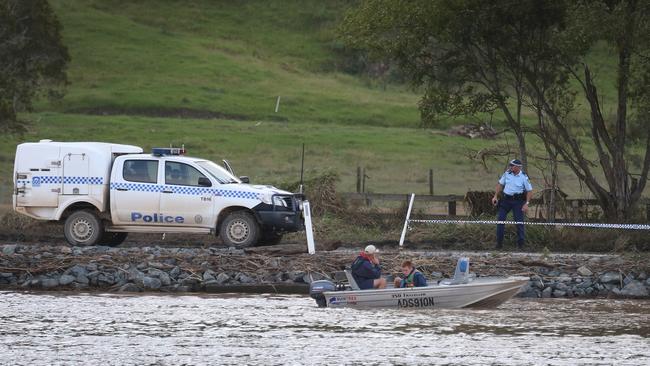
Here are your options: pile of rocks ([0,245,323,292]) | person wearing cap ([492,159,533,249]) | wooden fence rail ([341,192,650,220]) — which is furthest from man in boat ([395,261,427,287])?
wooden fence rail ([341,192,650,220])

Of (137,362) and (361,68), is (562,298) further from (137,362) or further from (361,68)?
(361,68)

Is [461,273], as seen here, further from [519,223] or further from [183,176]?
[183,176]

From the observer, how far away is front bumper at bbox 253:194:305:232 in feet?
79.5

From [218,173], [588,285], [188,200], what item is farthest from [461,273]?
[218,173]

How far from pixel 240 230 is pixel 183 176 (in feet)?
4.97

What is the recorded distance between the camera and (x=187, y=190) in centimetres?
2431

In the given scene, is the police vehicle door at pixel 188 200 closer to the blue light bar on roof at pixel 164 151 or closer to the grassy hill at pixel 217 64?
the blue light bar on roof at pixel 164 151

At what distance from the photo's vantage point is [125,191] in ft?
80.3

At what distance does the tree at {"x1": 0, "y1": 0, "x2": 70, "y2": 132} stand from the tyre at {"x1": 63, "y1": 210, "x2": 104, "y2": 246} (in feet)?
91.3

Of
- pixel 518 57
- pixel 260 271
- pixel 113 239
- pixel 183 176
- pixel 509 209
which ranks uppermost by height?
pixel 518 57

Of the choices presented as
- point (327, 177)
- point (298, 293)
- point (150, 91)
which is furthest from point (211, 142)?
point (298, 293)

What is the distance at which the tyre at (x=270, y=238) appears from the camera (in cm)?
2479

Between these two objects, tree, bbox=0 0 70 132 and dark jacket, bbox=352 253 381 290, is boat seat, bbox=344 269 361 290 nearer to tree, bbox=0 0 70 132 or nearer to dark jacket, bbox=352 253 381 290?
dark jacket, bbox=352 253 381 290

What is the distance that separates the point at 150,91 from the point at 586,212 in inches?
1709
